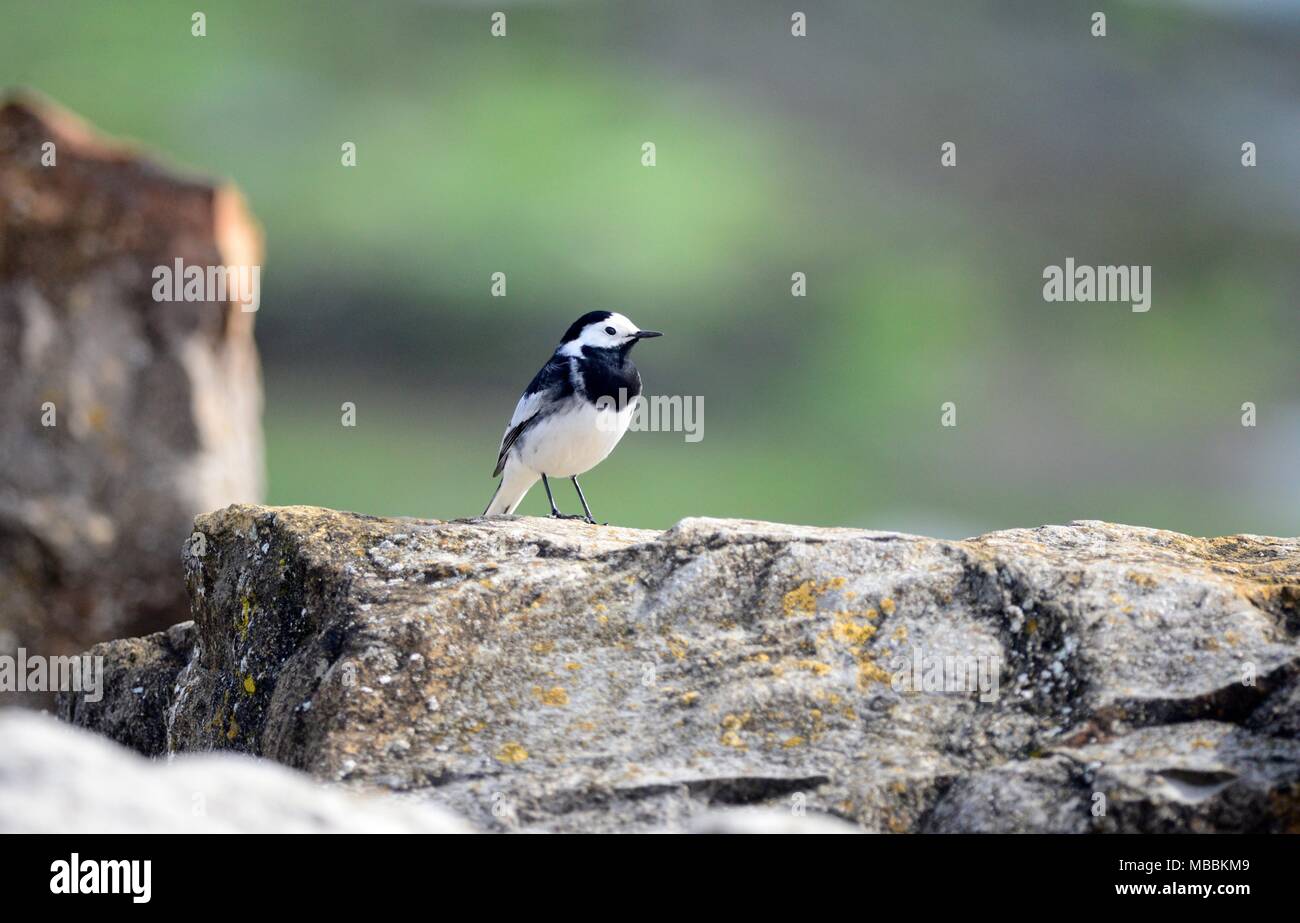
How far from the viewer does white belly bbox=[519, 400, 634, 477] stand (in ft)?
36.6

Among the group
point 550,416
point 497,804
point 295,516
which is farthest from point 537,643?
point 550,416

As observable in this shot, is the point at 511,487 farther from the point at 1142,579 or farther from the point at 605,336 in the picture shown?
the point at 1142,579

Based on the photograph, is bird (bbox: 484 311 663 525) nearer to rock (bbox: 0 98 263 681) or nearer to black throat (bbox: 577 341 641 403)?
black throat (bbox: 577 341 641 403)

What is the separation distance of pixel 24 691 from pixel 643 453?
38584 millimetres

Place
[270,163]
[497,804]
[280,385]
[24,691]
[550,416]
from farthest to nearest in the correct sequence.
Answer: [270,163], [280,385], [24,691], [550,416], [497,804]

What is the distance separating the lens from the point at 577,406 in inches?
440

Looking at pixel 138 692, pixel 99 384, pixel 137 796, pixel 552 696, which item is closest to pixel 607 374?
pixel 138 692

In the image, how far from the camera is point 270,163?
198 ft

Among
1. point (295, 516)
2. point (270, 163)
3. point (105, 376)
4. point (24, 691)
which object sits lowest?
point (24, 691)

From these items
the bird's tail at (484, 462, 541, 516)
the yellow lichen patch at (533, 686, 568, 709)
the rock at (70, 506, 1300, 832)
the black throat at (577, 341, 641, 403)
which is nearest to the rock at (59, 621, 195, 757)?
the rock at (70, 506, 1300, 832)

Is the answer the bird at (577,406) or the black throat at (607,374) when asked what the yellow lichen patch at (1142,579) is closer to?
the bird at (577,406)

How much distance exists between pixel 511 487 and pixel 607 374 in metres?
1.34

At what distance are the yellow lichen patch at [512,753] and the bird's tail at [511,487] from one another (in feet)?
17.1
